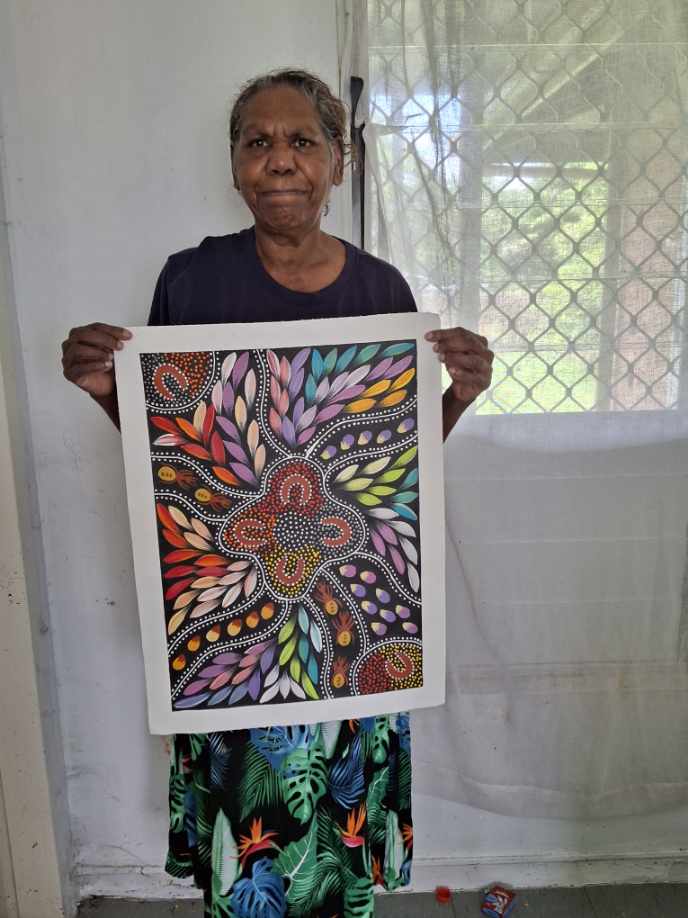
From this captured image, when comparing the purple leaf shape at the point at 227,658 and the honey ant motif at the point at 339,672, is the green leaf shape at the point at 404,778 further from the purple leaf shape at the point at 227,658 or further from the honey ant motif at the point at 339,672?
the purple leaf shape at the point at 227,658

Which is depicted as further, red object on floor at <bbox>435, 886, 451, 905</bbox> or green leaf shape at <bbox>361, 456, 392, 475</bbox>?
red object on floor at <bbox>435, 886, 451, 905</bbox>

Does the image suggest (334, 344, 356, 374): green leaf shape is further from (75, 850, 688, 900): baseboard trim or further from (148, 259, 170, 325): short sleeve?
(75, 850, 688, 900): baseboard trim

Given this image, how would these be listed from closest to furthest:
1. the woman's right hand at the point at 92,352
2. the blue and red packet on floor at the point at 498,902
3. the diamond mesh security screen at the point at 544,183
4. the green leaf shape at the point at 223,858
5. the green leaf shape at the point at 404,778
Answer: the woman's right hand at the point at 92,352, the green leaf shape at the point at 223,858, the green leaf shape at the point at 404,778, the diamond mesh security screen at the point at 544,183, the blue and red packet on floor at the point at 498,902

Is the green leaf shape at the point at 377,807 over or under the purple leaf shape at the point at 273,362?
under

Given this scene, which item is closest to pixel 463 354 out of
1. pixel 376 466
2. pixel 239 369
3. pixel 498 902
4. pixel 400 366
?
pixel 400 366

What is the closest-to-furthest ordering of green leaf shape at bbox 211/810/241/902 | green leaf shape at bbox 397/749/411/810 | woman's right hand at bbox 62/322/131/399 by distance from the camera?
woman's right hand at bbox 62/322/131/399 < green leaf shape at bbox 211/810/241/902 < green leaf shape at bbox 397/749/411/810

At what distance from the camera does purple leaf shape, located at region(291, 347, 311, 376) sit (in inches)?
38.7

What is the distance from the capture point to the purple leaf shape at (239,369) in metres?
0.98

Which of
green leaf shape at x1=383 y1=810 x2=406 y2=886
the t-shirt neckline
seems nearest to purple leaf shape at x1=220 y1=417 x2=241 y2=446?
the t-shirt neckline

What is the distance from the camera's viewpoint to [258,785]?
1061mm

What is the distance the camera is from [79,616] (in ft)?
5.19

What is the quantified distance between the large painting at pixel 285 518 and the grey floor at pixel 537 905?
2.87 feet

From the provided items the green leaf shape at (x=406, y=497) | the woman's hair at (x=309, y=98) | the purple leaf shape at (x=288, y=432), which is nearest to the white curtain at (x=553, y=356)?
the woman's hair at (x=309, y=98)

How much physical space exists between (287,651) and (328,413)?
36cm
